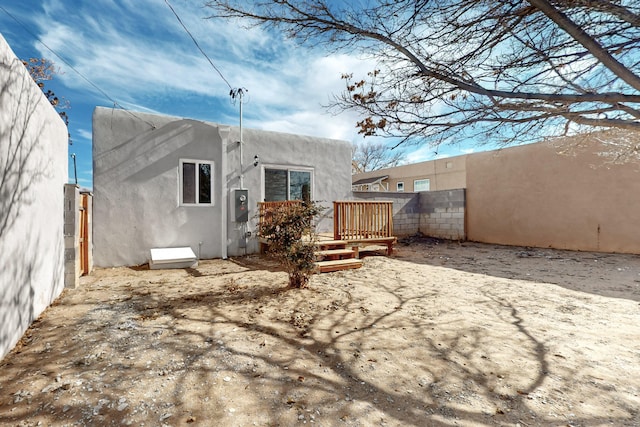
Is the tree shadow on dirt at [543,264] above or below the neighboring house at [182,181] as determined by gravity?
below

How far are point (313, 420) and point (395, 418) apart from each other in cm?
50

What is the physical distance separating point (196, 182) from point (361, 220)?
4.17m

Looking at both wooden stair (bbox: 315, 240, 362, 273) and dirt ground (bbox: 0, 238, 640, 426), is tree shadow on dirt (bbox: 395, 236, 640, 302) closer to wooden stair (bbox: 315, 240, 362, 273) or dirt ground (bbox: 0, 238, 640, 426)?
dirt ground (bbox: 0, 238, 640, 426)

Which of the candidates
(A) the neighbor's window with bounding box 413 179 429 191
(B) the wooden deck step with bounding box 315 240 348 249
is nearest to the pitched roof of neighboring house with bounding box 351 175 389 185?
(A) the neighbor's window with bounding box 413 179 429 191

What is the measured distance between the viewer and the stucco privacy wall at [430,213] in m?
10.9

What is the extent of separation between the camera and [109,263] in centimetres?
657

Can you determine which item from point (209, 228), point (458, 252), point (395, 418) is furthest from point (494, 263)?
point (209, 228)

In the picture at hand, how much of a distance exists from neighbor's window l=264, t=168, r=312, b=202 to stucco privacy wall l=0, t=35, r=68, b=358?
15.3ft

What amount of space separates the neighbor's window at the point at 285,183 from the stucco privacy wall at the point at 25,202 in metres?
4.65

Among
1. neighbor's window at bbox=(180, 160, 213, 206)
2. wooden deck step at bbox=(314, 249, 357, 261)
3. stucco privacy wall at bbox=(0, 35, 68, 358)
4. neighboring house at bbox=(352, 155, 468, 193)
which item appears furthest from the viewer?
neighboring house at bbox=(352, 155, 468, 193)

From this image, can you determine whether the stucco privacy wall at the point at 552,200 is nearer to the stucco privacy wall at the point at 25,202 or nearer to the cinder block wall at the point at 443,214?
the cinder block wall at the point at 443,214

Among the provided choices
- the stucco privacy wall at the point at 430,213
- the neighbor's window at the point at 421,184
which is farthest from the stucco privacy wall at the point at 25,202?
the neighbor's window at the point at 421,184

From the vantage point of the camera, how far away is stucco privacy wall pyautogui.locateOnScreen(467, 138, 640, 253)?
7.61 m

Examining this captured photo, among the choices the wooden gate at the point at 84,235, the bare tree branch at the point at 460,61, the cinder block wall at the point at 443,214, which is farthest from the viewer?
the cinder block wall at the point at 443,214
